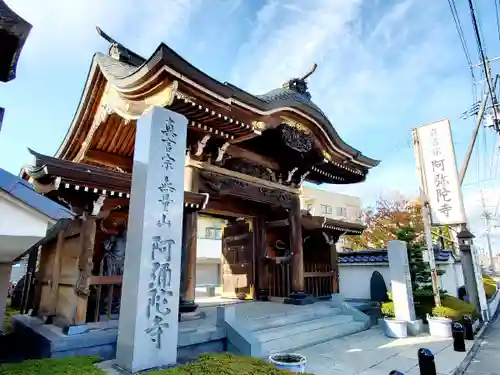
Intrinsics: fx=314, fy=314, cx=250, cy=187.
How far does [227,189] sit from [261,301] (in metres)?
3.93

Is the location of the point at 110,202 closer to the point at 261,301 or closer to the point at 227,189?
the point at 227,189

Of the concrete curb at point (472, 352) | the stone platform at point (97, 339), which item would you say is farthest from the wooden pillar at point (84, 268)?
the concrete curb at point (472, 352)

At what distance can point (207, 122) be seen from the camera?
6980 mm

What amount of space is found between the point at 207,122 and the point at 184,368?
4.87 m

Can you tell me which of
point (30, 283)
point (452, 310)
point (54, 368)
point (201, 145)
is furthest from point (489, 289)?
point (30, 283)

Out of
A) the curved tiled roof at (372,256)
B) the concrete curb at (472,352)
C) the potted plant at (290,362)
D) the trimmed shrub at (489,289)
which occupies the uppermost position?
the curved tiled roof at (372,256)

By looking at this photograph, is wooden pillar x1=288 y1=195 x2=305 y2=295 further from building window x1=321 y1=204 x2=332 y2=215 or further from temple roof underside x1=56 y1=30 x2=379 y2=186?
building window x1=321 y1=204 x2=332 y2=215

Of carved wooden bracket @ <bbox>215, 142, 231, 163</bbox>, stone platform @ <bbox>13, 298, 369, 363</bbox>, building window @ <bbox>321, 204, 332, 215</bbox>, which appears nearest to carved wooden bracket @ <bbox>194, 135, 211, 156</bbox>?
carved wooden bracket @ <bbox>215, 142, 231, 163</bbox>

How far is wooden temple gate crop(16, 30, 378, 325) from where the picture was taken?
18.2ft

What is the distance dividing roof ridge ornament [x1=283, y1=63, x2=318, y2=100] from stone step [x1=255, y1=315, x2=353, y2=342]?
23.7ft

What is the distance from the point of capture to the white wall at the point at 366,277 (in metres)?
12.2

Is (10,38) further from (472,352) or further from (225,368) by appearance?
(472,352)

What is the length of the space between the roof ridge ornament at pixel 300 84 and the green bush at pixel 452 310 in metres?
7.56

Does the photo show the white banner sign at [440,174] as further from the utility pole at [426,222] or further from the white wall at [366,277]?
the white wall at [366,277]
